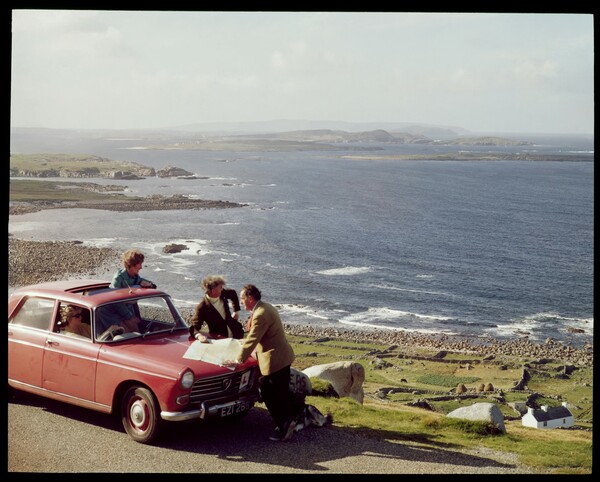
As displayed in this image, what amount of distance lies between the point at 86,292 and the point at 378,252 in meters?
94.6

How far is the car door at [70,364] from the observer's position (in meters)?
10.5

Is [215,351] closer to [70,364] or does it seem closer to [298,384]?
[298,384]

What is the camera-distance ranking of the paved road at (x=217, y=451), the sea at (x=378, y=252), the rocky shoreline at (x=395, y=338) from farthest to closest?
the sea at (x=378, y=252)
the rocky shoreline at (x=395, y=338)
the paved road at (x=217, y=451)

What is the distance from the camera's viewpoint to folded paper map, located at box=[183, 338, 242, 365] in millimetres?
10227

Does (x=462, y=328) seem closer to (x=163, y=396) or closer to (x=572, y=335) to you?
(x=572, y=335)

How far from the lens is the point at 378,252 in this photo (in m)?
105

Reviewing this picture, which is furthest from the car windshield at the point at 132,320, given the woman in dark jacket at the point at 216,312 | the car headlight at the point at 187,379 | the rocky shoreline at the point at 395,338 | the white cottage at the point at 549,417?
the rocky shoreline at the point at 395,338

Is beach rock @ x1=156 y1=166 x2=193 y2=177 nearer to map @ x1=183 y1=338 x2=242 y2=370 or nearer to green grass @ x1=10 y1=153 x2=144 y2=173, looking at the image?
green grass @ x1=10 y1=153 x2=144 y2=173

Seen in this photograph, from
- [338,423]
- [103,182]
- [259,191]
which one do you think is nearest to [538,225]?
[259,191]

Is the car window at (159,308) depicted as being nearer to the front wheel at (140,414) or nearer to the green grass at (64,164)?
the front wheel at (140,414)

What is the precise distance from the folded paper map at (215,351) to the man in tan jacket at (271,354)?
0.14 meters

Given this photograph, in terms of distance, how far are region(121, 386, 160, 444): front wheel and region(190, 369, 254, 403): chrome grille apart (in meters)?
0.59

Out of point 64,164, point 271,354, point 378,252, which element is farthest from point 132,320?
point 64,164

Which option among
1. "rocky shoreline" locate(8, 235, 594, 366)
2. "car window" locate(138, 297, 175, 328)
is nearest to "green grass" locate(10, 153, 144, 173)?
"rocky shoreline" locate(8, 235, 594, 366)
